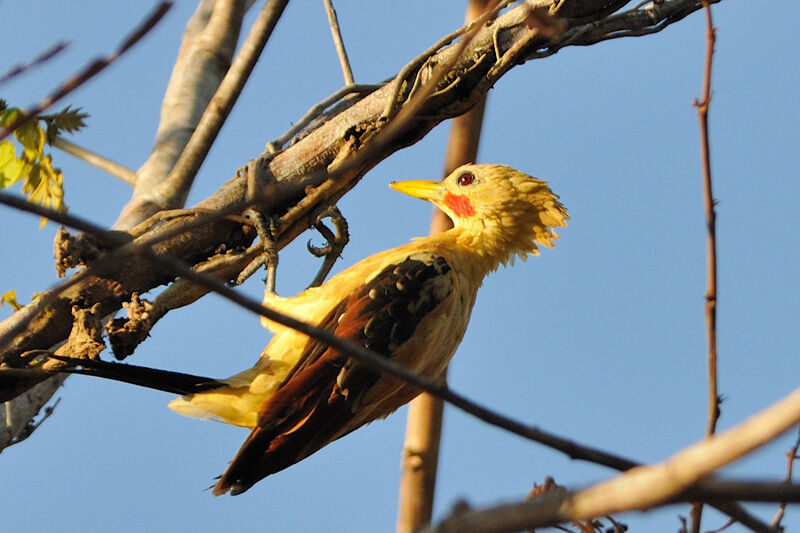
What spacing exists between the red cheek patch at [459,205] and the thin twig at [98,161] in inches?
69.5

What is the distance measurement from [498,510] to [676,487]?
224mm

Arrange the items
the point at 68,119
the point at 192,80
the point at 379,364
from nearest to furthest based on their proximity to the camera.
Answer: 1. the point at 379,364
2. the point at 68,119
3. the point at 192,80

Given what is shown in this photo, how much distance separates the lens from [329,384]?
13.1ft

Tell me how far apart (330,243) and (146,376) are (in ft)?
3.84

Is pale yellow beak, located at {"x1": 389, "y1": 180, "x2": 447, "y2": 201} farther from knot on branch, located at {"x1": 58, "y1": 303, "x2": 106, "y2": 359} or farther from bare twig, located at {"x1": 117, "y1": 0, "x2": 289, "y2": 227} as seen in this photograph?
knot on branch, located at {"x1": 58, "y1": 303, "x2": 106, "y2": 359}

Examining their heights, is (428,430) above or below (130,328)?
above

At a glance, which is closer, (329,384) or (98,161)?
(329,384)

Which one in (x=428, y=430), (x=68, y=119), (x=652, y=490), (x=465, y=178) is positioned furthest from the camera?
(x=465, y=178)

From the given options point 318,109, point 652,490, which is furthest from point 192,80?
point 652,490

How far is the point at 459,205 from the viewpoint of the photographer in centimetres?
502

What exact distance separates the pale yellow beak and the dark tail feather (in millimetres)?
1546

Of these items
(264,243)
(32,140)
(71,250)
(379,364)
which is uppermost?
(264,243)

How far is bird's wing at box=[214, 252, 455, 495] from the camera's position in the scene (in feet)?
13.0

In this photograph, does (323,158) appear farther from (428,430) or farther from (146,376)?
(428,430)
